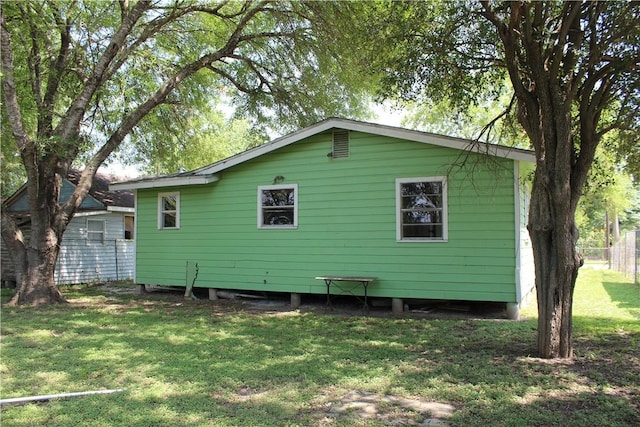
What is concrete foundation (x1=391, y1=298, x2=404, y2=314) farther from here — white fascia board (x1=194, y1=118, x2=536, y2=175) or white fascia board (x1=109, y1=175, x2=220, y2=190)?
white fascia board (x1=109, y1=175, x2=220, y2=190)

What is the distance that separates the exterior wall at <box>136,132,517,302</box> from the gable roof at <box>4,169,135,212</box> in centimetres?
462

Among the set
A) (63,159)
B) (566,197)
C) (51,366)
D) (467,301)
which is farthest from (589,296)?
(63,159)

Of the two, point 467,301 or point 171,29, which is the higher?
point 171,29

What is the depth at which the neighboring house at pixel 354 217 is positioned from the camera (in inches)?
324

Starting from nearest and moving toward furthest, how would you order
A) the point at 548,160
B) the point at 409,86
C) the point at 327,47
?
1. the point at 548,160
2. the point at 409,86
3. the point at 327,47

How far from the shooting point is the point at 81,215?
50.6 ft

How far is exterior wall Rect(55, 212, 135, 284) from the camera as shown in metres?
15.1

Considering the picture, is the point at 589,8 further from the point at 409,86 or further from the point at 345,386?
the point at 345,386

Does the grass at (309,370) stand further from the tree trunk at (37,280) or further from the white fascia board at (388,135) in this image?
the white fascia board at (388,135)

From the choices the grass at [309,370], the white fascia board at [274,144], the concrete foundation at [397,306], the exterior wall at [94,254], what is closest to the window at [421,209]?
the concrete foundation at [397,306]

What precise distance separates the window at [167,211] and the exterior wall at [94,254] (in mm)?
4568

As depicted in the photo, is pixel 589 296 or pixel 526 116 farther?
pixel 589 296

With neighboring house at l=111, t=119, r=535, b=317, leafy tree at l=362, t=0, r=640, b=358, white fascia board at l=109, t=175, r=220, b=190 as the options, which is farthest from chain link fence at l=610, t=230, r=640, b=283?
white fascia board at l=109, t=175, r=220, b=190

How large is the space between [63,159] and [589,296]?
528 inches
